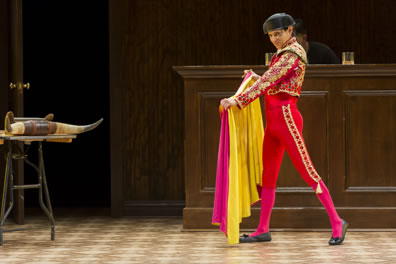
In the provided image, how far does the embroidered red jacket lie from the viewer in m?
4.91

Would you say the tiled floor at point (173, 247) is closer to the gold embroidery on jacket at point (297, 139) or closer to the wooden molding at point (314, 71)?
the gold embroidery on jacket at point (297, 139)

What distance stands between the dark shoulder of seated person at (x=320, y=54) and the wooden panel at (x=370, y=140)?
0.71 metres

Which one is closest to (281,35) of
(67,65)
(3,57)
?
(3,57)

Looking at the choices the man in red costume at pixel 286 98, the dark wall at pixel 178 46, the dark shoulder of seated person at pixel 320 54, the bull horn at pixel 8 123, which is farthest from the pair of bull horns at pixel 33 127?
the dark shoulder of seated person at pixel 320 54

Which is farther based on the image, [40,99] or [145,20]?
[40,99]

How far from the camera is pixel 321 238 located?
527 cm

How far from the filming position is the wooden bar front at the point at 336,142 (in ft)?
18.4

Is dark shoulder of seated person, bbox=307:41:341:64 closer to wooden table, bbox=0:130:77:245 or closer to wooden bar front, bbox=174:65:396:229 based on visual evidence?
wooden bar front, bbox=174:65:396:229

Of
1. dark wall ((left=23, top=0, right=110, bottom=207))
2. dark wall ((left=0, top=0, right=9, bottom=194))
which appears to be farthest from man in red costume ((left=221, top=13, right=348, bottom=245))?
dark wall ((left=23, top=0, right=110, bottom=207))

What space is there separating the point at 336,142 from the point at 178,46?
5.94 feet

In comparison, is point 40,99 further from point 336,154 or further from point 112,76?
point 336,154

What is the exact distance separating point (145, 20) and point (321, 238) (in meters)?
2.60

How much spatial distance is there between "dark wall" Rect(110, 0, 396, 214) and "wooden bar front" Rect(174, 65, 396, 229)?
3.52ft

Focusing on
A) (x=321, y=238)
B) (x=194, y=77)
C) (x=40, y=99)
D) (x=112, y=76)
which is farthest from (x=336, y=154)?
(x=40, y=99)
